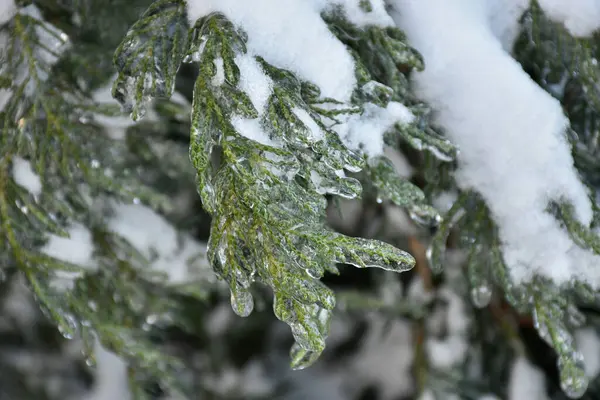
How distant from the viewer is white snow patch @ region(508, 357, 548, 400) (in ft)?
6.15

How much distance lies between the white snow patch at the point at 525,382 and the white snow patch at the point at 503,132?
732 millimetres

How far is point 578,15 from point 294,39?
2.18 ft

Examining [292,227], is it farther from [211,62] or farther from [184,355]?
[184,355]

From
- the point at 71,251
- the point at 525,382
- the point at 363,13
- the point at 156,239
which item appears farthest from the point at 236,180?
the point at 525,382

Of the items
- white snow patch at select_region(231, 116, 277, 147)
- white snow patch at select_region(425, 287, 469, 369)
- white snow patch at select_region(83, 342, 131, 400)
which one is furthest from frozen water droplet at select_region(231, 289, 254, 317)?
white snow patch at select_region(83, 342, 131, 400)

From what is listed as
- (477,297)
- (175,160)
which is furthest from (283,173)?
(175,160)

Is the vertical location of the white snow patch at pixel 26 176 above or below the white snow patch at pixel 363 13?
below

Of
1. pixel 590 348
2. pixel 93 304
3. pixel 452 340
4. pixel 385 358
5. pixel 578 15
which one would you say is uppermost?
pixel 578 15

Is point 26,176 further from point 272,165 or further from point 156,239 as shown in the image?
point 272,165

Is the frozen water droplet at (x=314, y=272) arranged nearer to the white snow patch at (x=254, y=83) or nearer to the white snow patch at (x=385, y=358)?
the white snow patch at (x=254, y=83)

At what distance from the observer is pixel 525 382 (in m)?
1.89

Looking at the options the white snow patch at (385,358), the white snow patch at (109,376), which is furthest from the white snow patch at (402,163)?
the white snow patch at (109,376)

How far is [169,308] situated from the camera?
1.75 m

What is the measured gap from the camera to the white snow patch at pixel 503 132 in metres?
1.22
